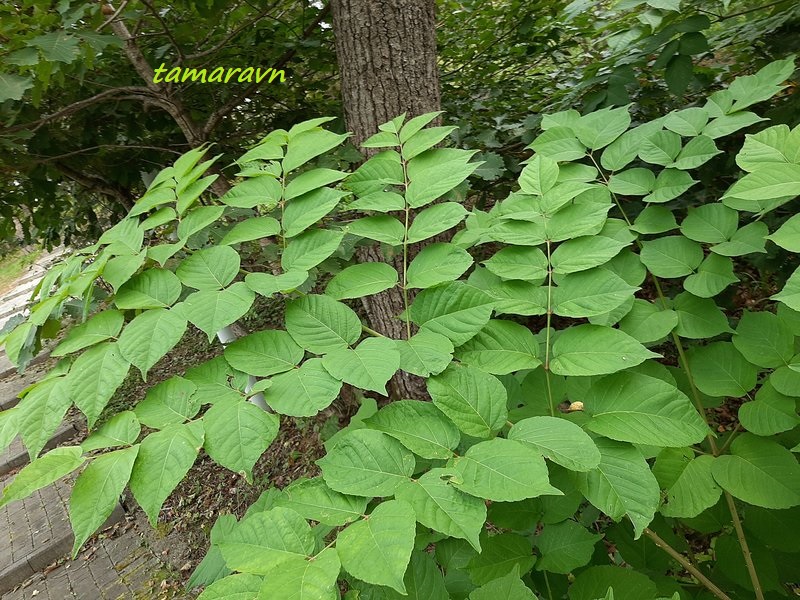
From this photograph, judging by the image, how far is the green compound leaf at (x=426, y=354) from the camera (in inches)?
→ 32.1

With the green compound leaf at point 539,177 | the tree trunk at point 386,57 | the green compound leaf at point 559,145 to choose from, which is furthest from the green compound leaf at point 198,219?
the tree trunk at point 386,57

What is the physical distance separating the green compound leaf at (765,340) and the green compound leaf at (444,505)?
69 cm

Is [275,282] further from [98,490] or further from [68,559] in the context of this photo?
[68,559]

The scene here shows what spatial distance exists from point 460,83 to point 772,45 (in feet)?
5.92

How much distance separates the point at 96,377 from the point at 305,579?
0.53 m

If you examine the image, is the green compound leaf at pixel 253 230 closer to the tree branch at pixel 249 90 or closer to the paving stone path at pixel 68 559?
the tree branch at pixel 249 90

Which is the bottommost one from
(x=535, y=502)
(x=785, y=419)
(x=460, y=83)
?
(x=535, y=502)

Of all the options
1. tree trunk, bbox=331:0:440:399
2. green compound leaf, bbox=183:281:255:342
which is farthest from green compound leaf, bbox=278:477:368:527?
tree trunk, bbox=331:0:440:399

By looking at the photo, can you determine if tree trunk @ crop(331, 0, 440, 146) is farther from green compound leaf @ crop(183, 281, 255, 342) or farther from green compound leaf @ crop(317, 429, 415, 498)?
green compound leaf @ crop(317, 429, 415, 498)

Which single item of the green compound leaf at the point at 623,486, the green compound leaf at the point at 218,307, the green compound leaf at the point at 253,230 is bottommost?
the green compound leaf at the point at 623,486

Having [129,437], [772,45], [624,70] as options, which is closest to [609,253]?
[129,437]

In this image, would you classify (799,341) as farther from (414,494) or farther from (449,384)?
(414,494)

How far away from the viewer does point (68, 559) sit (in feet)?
11.4

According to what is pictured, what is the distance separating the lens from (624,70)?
2166 millimetres
